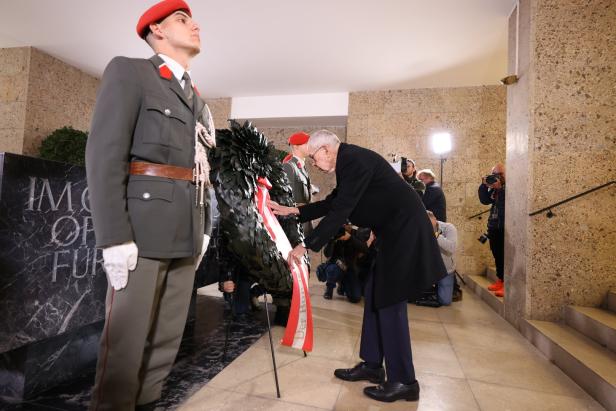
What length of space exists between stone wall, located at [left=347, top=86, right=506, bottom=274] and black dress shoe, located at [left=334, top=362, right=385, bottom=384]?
4.61 metres

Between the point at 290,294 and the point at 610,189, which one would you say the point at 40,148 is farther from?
the point at 610,189

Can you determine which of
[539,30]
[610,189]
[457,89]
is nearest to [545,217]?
[610,189]

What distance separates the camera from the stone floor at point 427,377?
1996 mm

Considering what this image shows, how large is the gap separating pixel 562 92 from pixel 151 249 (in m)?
3.91

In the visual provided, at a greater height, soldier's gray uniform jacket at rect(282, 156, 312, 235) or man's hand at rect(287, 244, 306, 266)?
soldier's gray uniform jacket at rect(282, 156, 312, 235)

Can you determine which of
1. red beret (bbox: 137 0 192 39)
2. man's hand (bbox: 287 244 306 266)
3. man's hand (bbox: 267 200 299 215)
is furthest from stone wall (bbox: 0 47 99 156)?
man's hand (bbox: 287 244 306 266)

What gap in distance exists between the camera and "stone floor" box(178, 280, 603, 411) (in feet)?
6.55

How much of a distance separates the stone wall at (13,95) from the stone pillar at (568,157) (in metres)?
7.38

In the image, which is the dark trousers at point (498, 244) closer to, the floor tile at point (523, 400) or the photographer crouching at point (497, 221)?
the photographer crouching at point (497, 221)

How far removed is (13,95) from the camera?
567 cm

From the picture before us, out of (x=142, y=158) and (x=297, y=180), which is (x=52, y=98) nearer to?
(x=297, y=180)

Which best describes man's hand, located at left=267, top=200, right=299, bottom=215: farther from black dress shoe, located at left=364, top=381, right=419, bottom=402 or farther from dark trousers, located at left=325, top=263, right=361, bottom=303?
dark trousers, located at left=325, top=263, right=361, bottom=303

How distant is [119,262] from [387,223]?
154 centimetres

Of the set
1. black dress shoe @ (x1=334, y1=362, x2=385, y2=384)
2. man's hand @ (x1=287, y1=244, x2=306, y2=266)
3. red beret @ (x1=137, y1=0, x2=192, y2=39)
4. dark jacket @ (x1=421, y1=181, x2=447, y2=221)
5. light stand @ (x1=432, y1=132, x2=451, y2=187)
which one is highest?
light stand @ (x1=432, y1=132, x2=451, y2=187)
